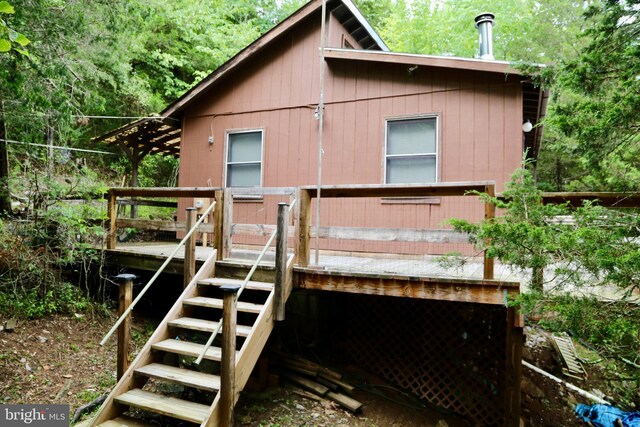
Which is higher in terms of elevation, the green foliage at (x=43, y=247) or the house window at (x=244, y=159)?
the house window at (x=244, y=159)

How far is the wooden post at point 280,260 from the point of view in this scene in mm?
4047

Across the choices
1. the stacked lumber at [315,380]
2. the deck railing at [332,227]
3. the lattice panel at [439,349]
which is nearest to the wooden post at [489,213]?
the deck railing at [332,227]

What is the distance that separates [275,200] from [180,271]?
2.55 metres

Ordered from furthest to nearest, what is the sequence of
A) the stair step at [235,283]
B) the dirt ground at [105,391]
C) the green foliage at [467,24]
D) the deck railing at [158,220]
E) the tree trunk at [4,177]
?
the green foliage at [467,24] → the tree trunk at [4,177] → the deck railing at [158,220] → the stair step at [235,283] → the dirt ground at [105,391]

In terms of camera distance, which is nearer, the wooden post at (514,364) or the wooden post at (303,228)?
the wooden post at (514,364)

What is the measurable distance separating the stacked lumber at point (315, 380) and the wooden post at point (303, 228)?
1.60 m

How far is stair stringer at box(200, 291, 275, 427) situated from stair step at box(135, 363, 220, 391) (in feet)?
0.62

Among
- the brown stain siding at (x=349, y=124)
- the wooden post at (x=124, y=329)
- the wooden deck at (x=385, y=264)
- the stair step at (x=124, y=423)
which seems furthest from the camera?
the brown stain siding at (x=349, y=124)

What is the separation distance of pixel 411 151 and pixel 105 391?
5.47 metres

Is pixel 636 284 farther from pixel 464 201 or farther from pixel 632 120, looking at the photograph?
pixel 464 201

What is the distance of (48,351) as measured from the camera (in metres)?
4.68

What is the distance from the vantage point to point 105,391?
Result: 4281mm

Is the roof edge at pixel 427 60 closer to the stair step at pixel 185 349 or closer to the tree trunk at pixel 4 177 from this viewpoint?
the stair step at pixel 185 349

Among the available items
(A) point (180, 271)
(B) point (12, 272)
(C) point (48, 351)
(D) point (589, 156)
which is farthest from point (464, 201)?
(B) point (12, 272)
